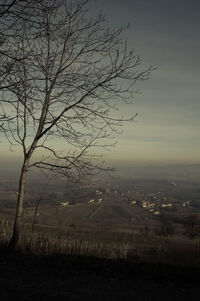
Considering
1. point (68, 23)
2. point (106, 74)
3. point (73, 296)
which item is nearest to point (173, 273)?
point (73, 296)

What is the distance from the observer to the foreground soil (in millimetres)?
4020

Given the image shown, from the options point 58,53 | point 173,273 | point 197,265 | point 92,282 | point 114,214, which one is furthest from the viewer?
point 114,214

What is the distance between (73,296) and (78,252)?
3126 millimetres

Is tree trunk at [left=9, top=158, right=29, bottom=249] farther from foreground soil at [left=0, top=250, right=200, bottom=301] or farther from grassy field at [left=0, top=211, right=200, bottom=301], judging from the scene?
foreground soil at [left=0, top=250, right=200, bottom=301]

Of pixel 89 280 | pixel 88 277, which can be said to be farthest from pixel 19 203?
pixel 89 280

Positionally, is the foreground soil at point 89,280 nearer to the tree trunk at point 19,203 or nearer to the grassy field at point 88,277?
the grassy field at point 88,277

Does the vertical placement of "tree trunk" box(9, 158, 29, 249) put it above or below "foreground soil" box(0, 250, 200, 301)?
above

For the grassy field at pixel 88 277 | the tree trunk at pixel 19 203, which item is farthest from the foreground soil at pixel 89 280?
the tree trunk at pixel 19 203

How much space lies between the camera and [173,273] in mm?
5312

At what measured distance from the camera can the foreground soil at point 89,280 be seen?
4020mm

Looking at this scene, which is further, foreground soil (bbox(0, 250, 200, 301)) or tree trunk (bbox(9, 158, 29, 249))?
tree trunk (bbox(9, 158, 29, 249))

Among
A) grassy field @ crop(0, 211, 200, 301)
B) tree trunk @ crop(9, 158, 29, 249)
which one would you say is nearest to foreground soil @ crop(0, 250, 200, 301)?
grassy field @ crop(0, 211, 200, 301)

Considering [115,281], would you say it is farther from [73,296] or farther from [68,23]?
[68,23]

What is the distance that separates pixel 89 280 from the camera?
15.5ft
